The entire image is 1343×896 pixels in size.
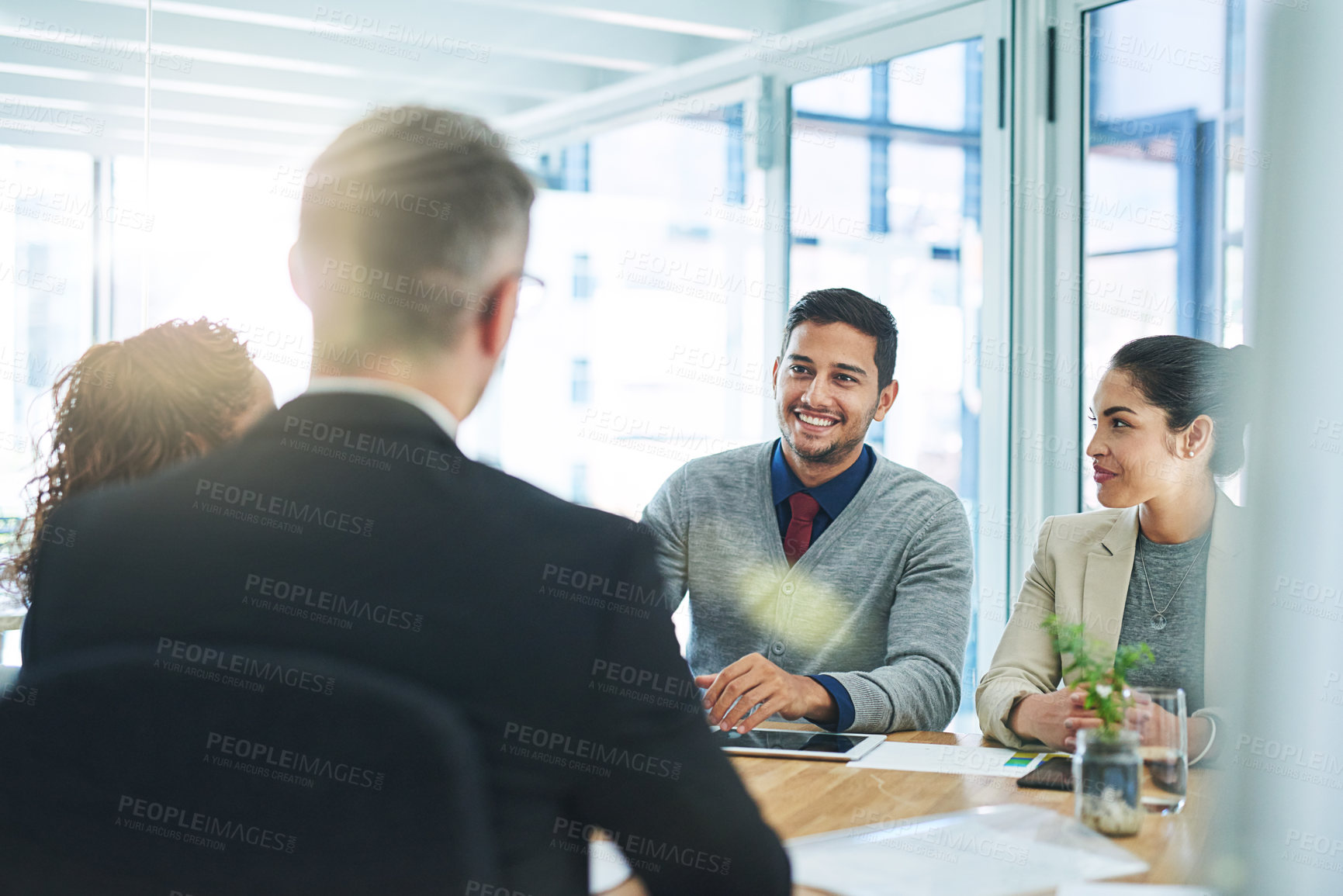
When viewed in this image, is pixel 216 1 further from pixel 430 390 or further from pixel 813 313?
pixel 430 390

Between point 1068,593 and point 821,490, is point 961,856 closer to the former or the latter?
point 1068,593

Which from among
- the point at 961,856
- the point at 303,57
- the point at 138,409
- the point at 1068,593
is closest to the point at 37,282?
the point at 303,57

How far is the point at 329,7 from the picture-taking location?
3.15 meters

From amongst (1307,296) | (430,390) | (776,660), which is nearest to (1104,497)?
(776,660)

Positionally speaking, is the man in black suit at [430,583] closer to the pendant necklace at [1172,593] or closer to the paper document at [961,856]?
the paper document at [961,856]

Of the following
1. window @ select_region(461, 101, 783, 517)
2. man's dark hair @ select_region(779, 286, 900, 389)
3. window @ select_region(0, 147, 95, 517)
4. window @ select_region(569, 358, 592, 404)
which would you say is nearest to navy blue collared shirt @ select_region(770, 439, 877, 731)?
man's dark hair @ select_region(779, 286, 900, 389)

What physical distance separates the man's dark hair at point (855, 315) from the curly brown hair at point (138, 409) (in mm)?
1120

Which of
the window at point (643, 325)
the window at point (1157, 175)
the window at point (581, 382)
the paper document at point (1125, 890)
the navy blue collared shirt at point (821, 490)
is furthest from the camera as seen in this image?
the window at point (581, 382)

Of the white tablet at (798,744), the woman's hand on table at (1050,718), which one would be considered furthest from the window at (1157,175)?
the white tablet at (798,744)

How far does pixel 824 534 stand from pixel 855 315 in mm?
469

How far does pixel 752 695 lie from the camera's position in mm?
1613

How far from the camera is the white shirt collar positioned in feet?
2.55

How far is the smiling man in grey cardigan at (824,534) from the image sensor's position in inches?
79.1

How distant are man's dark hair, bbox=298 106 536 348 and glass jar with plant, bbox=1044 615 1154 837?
0.74 meters
